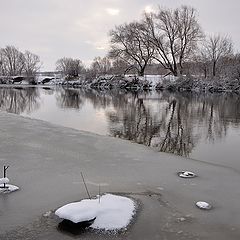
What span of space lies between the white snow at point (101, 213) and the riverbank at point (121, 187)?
0.63ft

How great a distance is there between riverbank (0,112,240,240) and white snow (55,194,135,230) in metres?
0.19

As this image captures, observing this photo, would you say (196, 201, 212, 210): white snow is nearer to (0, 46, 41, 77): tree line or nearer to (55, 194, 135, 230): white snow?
(55, 194, 135, 230): white snow

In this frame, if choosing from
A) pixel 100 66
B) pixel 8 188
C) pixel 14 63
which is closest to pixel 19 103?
pixel 8 188

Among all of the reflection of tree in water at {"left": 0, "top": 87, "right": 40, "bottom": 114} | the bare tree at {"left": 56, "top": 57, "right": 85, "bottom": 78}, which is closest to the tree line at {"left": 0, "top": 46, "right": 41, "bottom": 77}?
the bare tree at {"left": 56, "top": 57, "right": 85, "bottom": 78}

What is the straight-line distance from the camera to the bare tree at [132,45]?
5534cm

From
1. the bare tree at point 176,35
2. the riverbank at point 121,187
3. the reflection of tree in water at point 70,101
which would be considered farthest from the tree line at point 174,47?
the riverbank at point 121,187

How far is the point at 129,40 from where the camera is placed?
56.1 metres

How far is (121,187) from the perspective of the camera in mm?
6984

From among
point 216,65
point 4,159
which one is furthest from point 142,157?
point 216,65

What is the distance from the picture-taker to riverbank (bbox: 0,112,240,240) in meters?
5.18

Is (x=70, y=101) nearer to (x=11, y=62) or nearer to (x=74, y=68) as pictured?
(x=74, y=68)

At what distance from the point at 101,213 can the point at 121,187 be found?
1610 mm

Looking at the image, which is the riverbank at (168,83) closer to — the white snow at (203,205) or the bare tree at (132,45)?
the bare tree at (132,45)

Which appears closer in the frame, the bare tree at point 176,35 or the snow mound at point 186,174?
the snow mound at point 186,174
